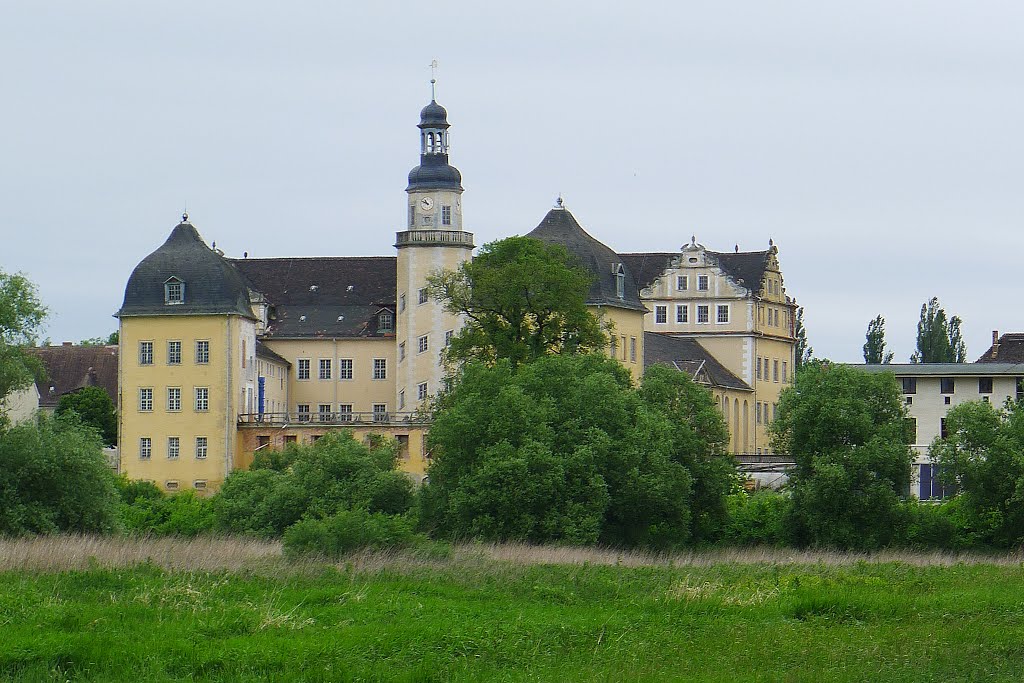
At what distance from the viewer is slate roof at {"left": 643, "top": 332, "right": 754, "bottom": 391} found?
10088cm

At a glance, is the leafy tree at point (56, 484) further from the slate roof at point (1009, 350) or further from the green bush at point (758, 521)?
the slate roof at point (1009, 350)

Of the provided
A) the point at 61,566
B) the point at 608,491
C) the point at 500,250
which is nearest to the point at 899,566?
the point at 608,491

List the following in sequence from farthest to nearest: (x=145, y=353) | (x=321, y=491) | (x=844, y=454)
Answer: (x=145, y=353), (x=321, y=491), (x=844, y=454)

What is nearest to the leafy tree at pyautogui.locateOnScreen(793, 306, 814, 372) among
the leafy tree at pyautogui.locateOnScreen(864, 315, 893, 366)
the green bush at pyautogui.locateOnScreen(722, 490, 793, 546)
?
the leafy tree at pyautogui.locateOnScreen(864, 315, 893, 366)

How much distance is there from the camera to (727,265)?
369ft

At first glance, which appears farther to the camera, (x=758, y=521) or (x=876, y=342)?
(x=876, y=342)

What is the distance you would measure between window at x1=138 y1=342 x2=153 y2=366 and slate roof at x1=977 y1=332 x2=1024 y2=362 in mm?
46405

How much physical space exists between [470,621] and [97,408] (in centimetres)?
7738

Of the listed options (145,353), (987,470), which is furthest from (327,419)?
(987,470)

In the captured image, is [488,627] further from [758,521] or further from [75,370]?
[75,370]

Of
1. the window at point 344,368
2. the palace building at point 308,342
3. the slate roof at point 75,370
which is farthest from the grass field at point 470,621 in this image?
the slate roof at point 75,370

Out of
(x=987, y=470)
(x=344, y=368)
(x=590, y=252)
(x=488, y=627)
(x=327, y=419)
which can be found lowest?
(x=488, y=627)

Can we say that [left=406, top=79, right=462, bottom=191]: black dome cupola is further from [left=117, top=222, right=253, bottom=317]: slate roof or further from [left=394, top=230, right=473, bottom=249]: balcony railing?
[left=117, top=222, right=253, bottom=317]: slate roof

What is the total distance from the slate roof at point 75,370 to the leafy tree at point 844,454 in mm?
65332
